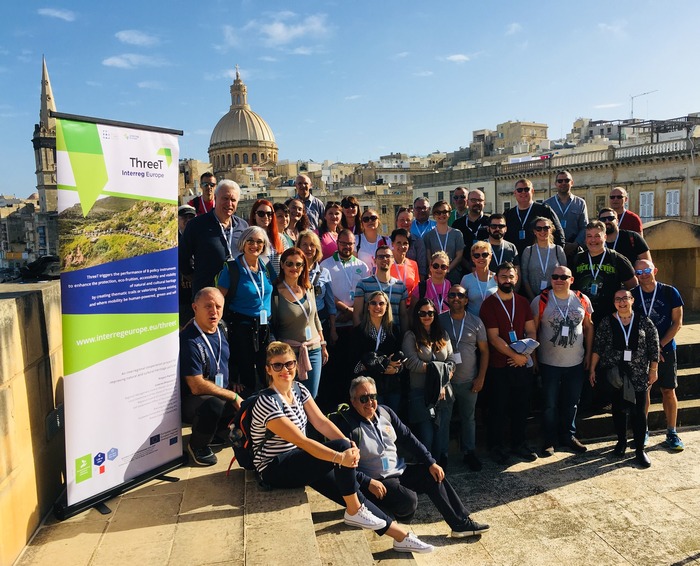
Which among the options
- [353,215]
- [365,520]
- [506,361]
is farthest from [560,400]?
[353,215]

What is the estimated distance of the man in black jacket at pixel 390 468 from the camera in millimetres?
4613

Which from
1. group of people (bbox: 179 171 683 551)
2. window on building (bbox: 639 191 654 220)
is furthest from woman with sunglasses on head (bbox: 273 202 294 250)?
window on building (bbox: 639 191 654 220)

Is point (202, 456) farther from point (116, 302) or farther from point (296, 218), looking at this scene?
point (296, 218)

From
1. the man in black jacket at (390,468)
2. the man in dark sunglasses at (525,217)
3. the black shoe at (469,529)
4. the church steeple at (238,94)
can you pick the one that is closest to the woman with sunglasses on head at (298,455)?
the man in black jacket at (390,468)

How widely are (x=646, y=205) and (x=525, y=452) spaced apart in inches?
1533

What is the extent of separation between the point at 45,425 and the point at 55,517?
606 millimetres

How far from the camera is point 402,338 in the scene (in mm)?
5695

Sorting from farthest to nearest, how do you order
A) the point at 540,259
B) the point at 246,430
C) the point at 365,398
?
the point at 540,259 → the point at 365,398 → the point at 246,430

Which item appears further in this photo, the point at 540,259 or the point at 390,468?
the point at 540,259

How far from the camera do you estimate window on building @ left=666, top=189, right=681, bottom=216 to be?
3819 centimetres

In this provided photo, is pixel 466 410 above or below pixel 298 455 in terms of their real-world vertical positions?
below

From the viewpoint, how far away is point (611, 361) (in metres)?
5.97

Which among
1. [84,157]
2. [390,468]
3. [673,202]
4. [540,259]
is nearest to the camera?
[84,157]

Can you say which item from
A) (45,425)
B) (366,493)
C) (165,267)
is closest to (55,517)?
(45,425)
